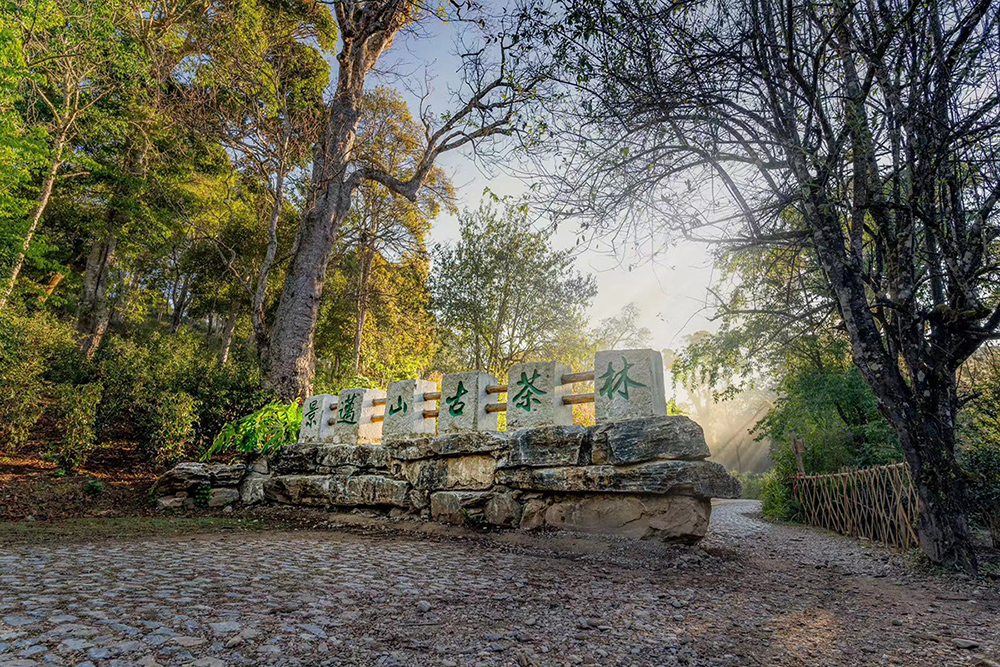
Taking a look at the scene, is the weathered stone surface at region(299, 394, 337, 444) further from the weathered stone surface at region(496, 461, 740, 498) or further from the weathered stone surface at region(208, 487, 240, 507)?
the weathered stone surface at region(496, 461, 740, 498)

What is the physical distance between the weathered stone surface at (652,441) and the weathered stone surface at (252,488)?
16.6ft

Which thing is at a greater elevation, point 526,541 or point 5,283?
point 5,283

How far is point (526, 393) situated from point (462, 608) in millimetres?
2924

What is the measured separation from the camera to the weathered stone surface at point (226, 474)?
674cm

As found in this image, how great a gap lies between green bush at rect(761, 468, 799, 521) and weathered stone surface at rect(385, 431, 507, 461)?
9.42 meters

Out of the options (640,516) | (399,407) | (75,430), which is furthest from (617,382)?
(75,430)

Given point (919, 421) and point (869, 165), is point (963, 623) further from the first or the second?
point (869, 165)

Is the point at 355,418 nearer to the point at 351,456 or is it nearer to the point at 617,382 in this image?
the point at 351,456

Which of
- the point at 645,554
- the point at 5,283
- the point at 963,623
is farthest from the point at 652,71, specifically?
the point at 5,283

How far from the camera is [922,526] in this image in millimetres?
4387

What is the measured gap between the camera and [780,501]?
11930 mm

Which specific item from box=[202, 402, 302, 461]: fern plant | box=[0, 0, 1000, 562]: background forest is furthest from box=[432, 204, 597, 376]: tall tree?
box=[202, 402, 302, 461]: fern plant

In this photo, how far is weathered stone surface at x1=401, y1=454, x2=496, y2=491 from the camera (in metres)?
5.46

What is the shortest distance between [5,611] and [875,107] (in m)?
7.20
